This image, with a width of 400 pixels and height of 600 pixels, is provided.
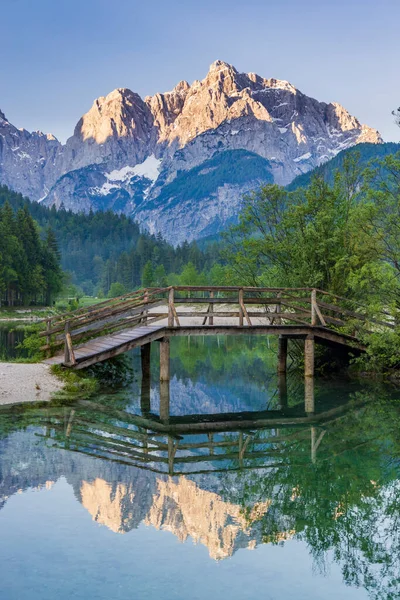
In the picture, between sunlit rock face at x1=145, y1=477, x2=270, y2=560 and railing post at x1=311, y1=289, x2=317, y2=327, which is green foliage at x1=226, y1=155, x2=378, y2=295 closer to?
railing post at x1=311, y1=289, x2=317, y2=327

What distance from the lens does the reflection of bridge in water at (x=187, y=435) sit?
17.8 metres

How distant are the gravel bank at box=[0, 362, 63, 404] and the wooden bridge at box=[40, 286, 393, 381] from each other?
2.58 ft

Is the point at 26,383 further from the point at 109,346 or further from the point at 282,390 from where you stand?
the point at 282,390

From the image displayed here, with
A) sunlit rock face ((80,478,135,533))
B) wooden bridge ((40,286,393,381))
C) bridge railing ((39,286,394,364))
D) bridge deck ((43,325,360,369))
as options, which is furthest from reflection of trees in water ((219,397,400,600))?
bridge railing ((39,286,394,364))

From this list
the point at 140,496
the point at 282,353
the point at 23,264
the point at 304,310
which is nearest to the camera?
the point at 140,496

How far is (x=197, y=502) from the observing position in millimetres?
14156

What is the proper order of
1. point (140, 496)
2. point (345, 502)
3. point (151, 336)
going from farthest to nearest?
point (151, 336) < point (345, 502) < point (140, 496)

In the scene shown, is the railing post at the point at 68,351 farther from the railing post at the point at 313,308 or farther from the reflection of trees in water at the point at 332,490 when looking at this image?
the railing post at the point at 313,308

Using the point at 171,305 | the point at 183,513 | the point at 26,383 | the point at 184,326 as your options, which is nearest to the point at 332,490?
the point at 183,513

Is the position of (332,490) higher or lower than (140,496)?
lower

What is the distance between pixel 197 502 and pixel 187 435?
24.1 ft

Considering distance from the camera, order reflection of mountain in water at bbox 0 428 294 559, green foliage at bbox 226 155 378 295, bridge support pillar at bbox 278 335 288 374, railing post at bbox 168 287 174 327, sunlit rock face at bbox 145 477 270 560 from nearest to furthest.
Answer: sunlit rock face at bbox 145 477 270 560 < reflection of mountain in water at bbox 0 428 294 559 < railing post at bbox 168 287 174 327 < green foliage at bbox 226 155 378 295 < bridge support pillar at bbox 278 335 288 374

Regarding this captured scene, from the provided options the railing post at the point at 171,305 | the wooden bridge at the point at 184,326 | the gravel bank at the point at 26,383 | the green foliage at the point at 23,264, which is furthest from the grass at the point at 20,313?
the railing post at the point at 171,305

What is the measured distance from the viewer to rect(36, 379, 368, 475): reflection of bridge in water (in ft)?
58.5
